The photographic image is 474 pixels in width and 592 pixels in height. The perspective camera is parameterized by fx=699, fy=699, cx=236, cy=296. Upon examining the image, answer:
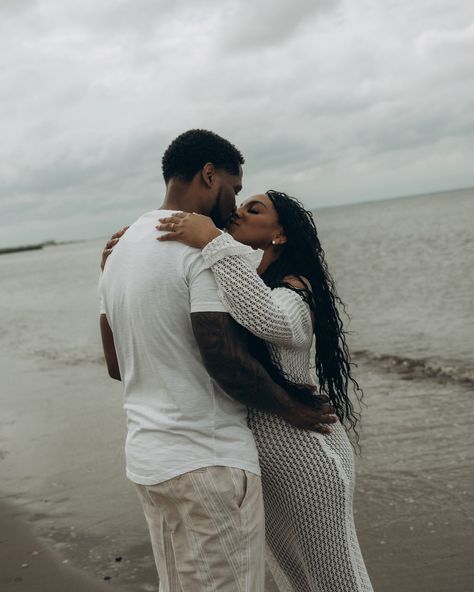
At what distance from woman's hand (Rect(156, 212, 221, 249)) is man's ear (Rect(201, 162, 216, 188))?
22cm

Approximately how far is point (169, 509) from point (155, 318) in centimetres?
63

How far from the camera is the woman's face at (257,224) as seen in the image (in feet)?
8.90

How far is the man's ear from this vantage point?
2469mm

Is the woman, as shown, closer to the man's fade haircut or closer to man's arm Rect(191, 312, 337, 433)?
man's arm Rect(191, 312, 337, 433)

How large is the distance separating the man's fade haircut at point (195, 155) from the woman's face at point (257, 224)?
219 millimetres

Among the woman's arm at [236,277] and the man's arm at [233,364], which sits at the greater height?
the woman's arm at [236,277]

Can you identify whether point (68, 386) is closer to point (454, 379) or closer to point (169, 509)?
point (454, 379)

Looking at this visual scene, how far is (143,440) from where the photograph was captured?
2.26 meters

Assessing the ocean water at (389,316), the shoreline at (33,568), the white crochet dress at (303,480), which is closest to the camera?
the white crochet dress at (303,480)

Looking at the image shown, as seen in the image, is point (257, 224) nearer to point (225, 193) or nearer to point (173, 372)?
point (225, 193)

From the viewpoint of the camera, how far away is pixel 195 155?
248 centimetres

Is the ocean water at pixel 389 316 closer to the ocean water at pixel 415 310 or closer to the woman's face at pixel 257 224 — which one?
the ocean water at pixel 415 310

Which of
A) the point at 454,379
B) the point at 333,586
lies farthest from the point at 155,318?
the point at 454,379

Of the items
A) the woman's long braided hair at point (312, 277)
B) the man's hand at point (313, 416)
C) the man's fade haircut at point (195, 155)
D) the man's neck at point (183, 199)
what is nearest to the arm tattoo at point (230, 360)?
the man's hand at point (313, 416)
